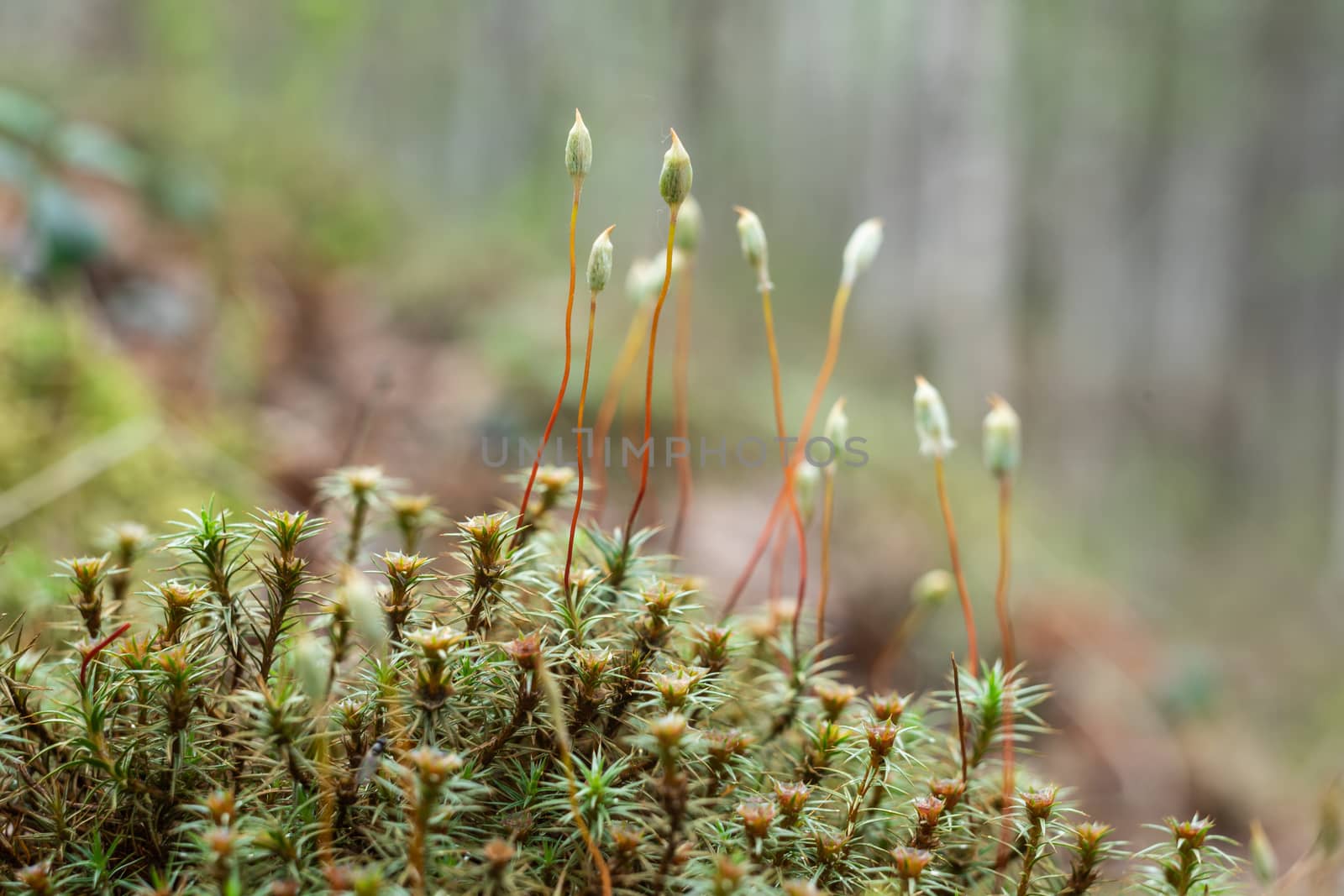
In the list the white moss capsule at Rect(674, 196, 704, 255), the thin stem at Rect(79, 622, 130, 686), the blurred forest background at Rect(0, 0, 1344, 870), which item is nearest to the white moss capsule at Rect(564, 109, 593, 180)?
the blurred forest background at Rect(0, 0, 1344, 870)

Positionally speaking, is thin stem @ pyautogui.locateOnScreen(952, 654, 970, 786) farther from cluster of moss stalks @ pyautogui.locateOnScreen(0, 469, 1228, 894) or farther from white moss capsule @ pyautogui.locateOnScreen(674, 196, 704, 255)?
white moss capsule @ pyautogui.locateOnScreen(674, 196, 704, 255)

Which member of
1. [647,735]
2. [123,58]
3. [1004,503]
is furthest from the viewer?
[123,58]

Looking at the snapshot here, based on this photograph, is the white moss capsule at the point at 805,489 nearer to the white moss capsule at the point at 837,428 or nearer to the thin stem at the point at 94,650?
the white moss capsule at the point at 837,428

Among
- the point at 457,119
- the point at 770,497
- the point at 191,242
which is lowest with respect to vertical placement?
the point at 770,497

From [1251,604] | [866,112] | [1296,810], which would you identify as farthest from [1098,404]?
[1296,810]

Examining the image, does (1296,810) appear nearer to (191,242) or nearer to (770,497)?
(770,497)

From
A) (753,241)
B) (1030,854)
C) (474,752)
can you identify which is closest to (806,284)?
(753,241)

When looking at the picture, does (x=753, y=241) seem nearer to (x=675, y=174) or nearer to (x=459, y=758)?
(x=675, y=174)
